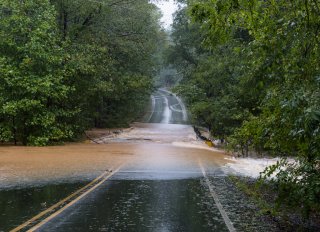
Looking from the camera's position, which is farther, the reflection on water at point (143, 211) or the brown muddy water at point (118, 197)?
the brown muddy water at point (118, 197)

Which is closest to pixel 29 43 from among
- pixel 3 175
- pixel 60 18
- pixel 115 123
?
pixel 60 18

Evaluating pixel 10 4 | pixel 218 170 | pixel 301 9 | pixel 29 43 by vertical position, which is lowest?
pixel 218 170

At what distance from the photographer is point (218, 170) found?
57.2 feet

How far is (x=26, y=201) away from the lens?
9.76 meters

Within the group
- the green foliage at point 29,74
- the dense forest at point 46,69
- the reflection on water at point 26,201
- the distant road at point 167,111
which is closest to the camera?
the reflection on water at point 26,201

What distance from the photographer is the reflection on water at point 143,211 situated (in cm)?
750

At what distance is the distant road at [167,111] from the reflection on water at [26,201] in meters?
55.8

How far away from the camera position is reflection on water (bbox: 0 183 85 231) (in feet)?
26.0

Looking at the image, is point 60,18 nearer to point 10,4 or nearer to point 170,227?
point 10,4

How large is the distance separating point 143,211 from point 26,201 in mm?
2832

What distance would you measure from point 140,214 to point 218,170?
9.30 metres

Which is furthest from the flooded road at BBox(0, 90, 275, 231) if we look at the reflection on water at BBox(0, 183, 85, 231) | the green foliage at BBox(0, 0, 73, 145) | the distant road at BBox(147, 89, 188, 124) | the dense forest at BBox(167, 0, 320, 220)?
the distant road at BBox(147, 89, 188, 124)

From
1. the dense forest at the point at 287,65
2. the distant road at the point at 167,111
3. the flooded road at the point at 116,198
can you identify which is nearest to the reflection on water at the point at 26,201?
the flooded road at the point at 116,198

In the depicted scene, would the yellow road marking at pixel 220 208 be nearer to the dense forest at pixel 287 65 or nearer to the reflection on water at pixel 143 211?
the reflection on water at pixel 143 211
